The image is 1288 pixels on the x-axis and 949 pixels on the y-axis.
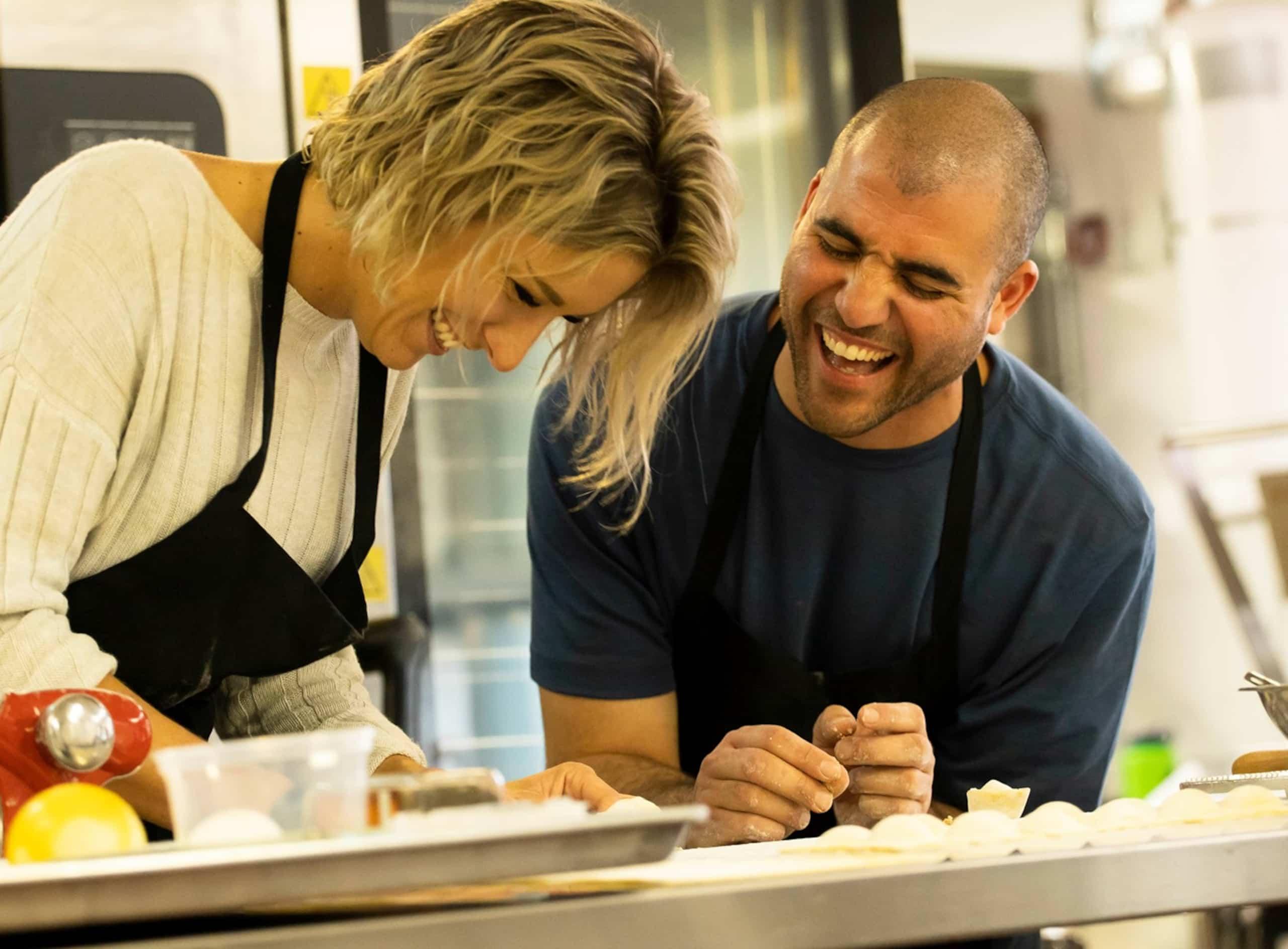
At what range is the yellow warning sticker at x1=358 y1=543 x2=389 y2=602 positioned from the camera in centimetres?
279

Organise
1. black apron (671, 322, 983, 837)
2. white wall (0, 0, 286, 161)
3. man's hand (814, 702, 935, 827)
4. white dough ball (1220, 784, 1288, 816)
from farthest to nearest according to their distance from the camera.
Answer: white wall (0, 0, 286, 161)
black apron (671, 322, 983, 837)
man's hand (814, 702, 935, 827)
white dough ball (1220, 784, 1288, 816)

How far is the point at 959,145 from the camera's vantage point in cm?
166

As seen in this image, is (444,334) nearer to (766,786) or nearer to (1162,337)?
(766,786)

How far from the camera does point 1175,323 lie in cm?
515

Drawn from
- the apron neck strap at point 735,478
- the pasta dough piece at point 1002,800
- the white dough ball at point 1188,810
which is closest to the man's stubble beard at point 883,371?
the apron neck strap at point 735,478

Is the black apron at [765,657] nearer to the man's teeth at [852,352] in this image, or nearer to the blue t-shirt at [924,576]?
the blue t-shirt at [924,576]

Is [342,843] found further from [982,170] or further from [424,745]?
[424,745]

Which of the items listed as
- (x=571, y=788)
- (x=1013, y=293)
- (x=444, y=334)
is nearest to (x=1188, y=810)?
(x=571, y=788)

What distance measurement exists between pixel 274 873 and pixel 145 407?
70cm

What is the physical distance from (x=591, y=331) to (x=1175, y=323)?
408cm

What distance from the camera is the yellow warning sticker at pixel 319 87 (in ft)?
8.87

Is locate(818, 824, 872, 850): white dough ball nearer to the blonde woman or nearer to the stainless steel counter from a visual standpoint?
the stainless steel counter

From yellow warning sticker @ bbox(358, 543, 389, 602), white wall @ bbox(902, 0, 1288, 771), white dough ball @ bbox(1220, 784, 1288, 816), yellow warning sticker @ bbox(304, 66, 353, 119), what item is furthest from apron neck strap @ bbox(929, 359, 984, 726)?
white wall @ bbox(902, 0, 1288, 771)

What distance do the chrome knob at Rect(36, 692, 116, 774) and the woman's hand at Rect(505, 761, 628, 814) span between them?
0.41 metres
